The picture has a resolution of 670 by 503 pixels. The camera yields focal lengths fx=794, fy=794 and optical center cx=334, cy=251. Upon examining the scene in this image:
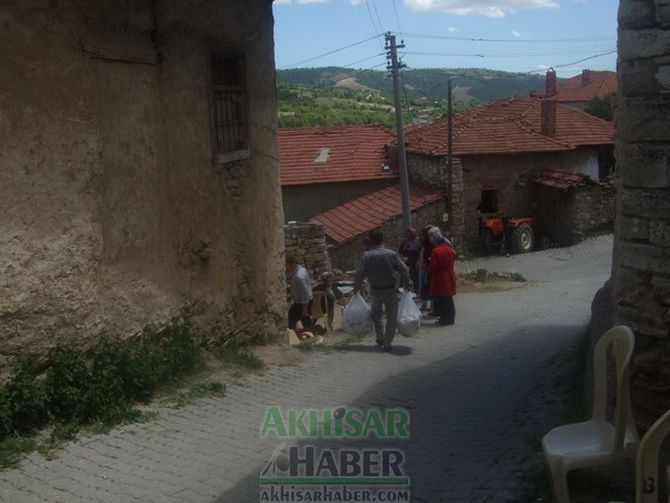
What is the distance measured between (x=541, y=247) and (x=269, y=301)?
67.5ft

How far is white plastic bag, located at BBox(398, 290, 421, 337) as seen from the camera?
8.98 meters

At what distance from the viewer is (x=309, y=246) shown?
1670 cm

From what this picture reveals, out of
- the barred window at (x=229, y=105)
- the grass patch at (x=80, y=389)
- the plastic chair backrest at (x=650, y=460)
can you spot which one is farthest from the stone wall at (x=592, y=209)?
the plastic chair backrest at (x=650, y=460)

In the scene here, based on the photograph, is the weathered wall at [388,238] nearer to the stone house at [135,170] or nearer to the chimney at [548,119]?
the chimney at [548,119]

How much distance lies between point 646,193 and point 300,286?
6.82 m

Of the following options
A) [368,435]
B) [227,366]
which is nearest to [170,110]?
[227,366]

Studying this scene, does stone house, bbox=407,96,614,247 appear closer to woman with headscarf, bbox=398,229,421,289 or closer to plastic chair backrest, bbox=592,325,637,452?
woman with headscarf, bbox=398,229,421,289

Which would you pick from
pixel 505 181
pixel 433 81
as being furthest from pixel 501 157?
pixel 433 81

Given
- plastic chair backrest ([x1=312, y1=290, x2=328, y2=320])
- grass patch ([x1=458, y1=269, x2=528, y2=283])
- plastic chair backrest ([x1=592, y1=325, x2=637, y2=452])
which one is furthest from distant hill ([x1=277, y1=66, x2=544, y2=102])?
plastic chair backrest ([x1=592, y1=325, x2=637, y2=452])

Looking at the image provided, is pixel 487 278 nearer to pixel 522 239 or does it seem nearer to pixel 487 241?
pixel 487 241

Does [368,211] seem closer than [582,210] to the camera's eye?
No

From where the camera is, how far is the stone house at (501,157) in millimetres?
27391

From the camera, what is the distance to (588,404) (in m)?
5.52

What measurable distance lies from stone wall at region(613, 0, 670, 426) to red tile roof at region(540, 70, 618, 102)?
52.9m
